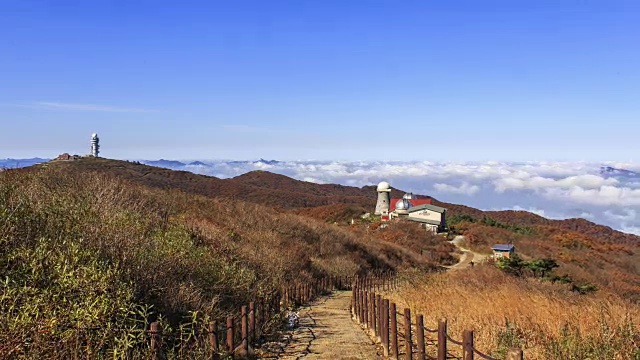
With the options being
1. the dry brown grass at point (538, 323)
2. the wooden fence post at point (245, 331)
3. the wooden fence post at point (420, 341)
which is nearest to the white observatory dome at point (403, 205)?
the dry brown grass at point (538, 323)

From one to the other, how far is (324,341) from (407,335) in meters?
2.69

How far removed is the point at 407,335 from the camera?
8.41 metres

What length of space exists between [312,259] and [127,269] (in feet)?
64.2

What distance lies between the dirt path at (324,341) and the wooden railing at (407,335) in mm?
298

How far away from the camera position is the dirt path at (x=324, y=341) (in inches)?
368

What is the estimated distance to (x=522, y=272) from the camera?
86.6ft

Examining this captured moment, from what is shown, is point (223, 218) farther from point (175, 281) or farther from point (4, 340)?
point (4, 340)

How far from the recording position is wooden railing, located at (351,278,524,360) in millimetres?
6398

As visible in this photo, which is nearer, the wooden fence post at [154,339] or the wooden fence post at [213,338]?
the wooden fence post at [154,339]

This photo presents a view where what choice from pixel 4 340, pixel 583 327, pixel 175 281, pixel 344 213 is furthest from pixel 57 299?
pixel 344 213

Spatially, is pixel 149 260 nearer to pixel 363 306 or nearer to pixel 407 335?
pixel 407 335

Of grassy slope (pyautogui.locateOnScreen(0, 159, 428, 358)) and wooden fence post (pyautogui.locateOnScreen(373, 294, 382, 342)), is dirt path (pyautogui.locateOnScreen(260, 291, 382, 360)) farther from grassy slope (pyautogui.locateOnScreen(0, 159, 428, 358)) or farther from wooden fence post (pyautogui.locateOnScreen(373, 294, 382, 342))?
grassy slope (pyautogui.locateOnScreen(0, 159, 428, 358))

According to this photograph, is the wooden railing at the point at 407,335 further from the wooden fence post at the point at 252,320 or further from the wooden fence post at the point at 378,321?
the wooden fence post at the point at 252,320

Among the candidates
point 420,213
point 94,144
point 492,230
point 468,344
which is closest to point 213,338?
point 468,344
